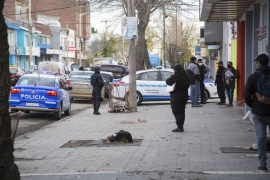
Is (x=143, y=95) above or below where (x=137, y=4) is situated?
below

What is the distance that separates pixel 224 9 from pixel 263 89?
825 centimetres

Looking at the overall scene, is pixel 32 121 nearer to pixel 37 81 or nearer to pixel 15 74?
pixel 37 81

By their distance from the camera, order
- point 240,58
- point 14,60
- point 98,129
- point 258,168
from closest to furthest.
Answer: point 258,168, point 98,129, point 240,58, point 14,60

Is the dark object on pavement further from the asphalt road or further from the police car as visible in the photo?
the police car

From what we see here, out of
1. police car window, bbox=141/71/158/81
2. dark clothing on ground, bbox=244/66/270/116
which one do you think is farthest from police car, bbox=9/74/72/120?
dark clothing on ground, bbox=244/66/270/116

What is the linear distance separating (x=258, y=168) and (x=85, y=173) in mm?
2633

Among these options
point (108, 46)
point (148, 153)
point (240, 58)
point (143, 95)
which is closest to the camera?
point (148, 153)

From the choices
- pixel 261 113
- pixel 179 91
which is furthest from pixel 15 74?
pixel 261 113

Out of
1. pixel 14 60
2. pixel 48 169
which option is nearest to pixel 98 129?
pixel 48 169

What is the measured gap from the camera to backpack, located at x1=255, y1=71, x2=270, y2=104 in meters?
8.05

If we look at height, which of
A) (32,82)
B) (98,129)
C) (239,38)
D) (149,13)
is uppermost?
(149,13)

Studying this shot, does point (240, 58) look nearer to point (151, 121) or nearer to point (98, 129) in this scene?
point (151, 121)

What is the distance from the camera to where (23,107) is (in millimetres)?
18219

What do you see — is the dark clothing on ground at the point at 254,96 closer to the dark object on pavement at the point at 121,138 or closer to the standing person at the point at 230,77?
the dark object on pavement at the point at 121,138
